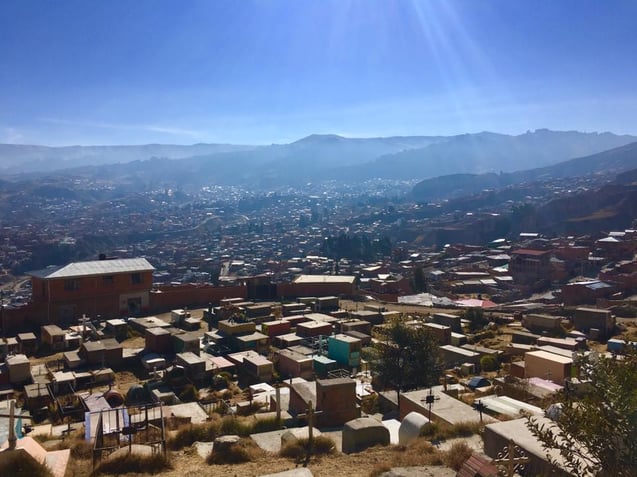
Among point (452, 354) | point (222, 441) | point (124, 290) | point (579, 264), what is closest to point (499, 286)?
point (579, 264)

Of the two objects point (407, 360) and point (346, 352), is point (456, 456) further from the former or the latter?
point (346, 352)

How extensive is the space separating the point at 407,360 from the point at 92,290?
51.2ft

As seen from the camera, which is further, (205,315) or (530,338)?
(205,315)

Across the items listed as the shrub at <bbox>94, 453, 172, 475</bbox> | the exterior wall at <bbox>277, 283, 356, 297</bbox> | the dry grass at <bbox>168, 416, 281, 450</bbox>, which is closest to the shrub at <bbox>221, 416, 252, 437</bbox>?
the dry grass at <bbox>168, 416, 281, 450</bbox>

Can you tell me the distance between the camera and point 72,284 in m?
21.4

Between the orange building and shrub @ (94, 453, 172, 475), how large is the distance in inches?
651

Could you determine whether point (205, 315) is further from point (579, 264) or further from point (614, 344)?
point (579, 264)

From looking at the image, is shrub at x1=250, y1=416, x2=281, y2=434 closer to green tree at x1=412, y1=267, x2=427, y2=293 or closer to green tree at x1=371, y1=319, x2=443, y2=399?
green tree at x1=371, y1=319, x2=443, y2=399

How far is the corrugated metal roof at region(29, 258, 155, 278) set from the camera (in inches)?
838

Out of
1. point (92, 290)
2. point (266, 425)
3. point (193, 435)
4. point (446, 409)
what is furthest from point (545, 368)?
point (92, 290)

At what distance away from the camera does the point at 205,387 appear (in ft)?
47.8

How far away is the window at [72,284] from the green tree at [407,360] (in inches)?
588

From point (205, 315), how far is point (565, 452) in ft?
66.1

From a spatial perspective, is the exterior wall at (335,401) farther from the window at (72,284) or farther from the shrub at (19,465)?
the window at (72,284)
